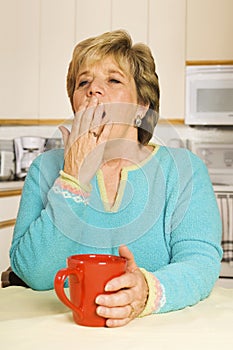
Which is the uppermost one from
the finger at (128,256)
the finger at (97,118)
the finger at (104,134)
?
the finger at (97,118)

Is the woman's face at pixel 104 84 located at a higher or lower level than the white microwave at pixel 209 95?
higher

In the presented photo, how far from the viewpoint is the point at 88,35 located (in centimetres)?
367

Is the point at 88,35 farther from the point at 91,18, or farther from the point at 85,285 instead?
the point at 85,285

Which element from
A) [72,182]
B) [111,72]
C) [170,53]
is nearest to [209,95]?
[170,53]

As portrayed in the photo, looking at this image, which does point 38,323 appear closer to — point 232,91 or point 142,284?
point 142,284

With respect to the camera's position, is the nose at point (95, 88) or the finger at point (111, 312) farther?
the nose at point (95, 88)

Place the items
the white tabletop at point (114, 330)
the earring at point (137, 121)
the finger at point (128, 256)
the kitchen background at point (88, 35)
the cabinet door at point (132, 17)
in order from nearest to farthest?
the white tabletop at point (114, 330), the finger at point (128, 256), the earring at point (137, 121), the kitchen background at point (88, 35), the cabinet door at point (132, 17)

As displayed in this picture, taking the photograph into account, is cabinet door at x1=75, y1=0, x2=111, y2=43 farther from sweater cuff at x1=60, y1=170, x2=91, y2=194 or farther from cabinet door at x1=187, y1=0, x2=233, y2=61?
sweater cuff at x1=60, y1=170, x2=91, y2=194

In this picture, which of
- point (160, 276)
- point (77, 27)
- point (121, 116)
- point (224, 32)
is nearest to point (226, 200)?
point (224, 32)

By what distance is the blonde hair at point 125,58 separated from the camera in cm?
119

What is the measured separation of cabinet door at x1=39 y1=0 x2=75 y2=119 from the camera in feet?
12.1

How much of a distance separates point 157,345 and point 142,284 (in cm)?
15

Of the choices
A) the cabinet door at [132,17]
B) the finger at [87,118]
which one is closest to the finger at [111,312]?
the finger at [87,118]

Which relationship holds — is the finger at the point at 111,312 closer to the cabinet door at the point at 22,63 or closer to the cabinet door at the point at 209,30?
the cabinet door at the point at 209,30
